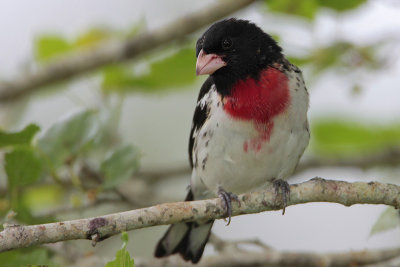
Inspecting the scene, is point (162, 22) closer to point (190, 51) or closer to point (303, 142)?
point (190, 51)

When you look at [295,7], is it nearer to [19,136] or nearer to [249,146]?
[249,146]

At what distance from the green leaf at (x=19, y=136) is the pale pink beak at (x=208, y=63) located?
0.92 m

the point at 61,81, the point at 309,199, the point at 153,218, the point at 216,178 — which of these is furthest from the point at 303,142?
the point at 61,81

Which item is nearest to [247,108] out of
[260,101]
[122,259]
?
[260,101]

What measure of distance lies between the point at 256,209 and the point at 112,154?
824 millimetres

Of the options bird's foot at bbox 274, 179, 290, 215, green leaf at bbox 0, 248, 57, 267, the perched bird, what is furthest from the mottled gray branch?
the perched bird

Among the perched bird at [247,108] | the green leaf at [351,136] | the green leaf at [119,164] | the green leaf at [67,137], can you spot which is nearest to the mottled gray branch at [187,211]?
the perched bird at [247,108]

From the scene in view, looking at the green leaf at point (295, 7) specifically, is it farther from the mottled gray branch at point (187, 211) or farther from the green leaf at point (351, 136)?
the mottled gray branch at point (187, 211)

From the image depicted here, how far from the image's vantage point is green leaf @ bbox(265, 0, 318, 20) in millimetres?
4035

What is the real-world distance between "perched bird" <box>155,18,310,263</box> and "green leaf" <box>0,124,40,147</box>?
921 mm

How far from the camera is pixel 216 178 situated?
12.5 ft

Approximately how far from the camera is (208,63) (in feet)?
11.2

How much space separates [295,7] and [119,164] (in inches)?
65.6

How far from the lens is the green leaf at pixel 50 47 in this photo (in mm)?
4928
